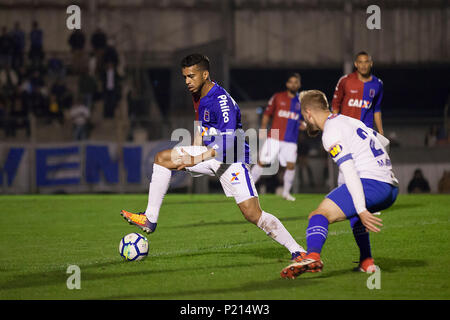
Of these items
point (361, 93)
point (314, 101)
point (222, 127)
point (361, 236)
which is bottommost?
point (361, 236)

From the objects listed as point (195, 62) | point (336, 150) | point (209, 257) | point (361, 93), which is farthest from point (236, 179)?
point (361, 93)

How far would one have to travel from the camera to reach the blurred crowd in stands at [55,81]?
24.7 metres

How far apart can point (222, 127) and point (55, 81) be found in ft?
61.9

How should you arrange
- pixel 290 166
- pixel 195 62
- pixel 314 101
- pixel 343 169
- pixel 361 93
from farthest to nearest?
pixel 290 166 < pixel 361 93 < pixel 195 62 < pixel 314 101 < pixel 343 169

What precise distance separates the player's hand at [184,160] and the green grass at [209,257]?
107 centimetres

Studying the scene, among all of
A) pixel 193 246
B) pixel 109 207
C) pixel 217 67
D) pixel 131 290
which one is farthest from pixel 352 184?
pixel 217 67

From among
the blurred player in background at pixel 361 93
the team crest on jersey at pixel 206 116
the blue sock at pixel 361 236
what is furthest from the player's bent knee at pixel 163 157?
the blurred player in background at pixel 361 93

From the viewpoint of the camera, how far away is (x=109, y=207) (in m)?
16.2

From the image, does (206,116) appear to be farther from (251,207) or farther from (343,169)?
(343,169)

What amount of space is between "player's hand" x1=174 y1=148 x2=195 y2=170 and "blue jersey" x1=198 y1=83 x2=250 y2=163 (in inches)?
9.9

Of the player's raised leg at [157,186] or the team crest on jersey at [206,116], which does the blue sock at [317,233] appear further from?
the player's raised leg at [157,186]

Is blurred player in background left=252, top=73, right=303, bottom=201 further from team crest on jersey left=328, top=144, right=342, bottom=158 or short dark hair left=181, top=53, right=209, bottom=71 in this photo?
team crest on jersey left=328, top=144, right=342, bottom=158

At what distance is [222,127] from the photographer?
8234 mm
